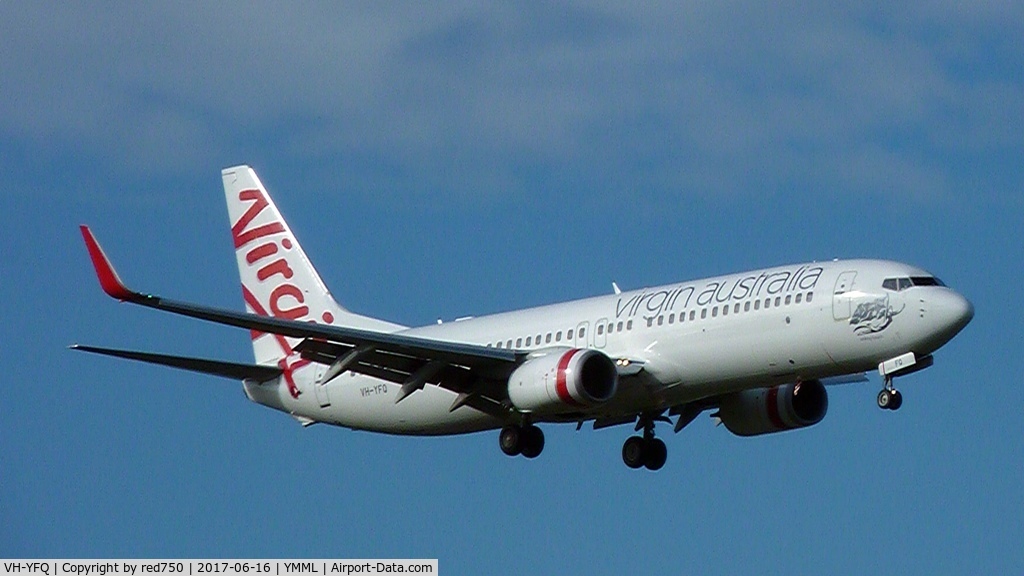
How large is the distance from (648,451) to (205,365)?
1185cm

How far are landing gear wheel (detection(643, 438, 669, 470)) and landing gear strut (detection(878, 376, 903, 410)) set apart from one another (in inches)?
364

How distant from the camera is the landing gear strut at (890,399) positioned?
51.9 m

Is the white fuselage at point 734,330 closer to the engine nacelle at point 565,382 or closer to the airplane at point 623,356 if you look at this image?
the airplane at point 623,356

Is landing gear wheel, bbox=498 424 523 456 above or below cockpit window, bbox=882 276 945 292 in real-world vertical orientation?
below

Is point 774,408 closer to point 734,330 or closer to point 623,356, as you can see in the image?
point 623,356

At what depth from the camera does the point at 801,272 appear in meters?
53.8

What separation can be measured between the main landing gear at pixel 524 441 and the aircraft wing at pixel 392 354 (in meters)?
1.06

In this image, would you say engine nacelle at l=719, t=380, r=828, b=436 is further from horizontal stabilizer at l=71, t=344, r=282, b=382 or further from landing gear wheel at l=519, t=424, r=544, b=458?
horizontal stabilizer at l=71, t=344, r=282, b=382

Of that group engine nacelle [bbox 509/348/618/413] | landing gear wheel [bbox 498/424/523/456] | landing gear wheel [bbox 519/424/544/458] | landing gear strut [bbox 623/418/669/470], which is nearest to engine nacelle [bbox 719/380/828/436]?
landing gear strut [bbox 623/418/669/470]

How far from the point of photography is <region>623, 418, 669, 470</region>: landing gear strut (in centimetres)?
6000

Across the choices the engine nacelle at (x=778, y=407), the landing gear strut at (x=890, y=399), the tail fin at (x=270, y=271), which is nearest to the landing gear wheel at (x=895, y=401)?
the landing gear strut at (x=890, y=399)

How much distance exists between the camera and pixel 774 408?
59000mm

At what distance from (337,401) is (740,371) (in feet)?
42.1

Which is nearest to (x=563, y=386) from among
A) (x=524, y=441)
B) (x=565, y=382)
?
(x=565, y=382)
